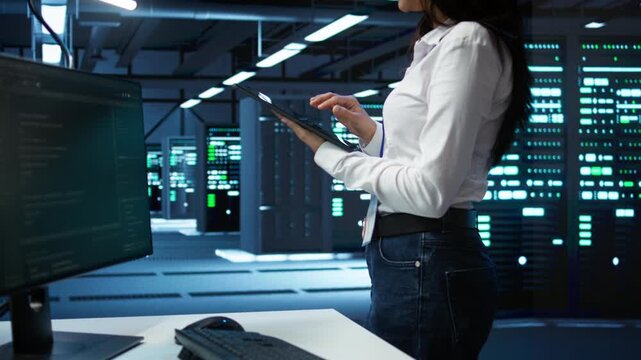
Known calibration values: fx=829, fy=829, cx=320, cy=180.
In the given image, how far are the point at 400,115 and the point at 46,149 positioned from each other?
0.76 m

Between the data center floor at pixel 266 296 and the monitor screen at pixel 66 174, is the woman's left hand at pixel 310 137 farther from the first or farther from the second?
the data center floor at pixel 266 296

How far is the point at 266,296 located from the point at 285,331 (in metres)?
6.84

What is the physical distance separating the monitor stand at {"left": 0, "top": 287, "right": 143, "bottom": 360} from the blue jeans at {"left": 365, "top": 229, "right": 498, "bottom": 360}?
586mm

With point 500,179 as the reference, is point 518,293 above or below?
below

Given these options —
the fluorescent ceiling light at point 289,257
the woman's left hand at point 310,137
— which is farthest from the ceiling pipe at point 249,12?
the woman's left hand at point 310,137

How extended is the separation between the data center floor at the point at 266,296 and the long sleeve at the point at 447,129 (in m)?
3.97

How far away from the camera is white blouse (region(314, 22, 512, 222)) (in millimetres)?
1692

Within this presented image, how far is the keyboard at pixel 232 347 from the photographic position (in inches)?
58.1

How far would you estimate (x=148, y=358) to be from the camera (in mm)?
1635

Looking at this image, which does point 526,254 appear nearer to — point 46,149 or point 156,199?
point 46,149

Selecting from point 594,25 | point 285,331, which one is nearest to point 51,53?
point 594,25

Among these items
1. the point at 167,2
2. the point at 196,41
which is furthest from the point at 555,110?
the point at 196,41

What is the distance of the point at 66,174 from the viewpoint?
155cm

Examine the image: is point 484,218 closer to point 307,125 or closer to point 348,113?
point 348,113
